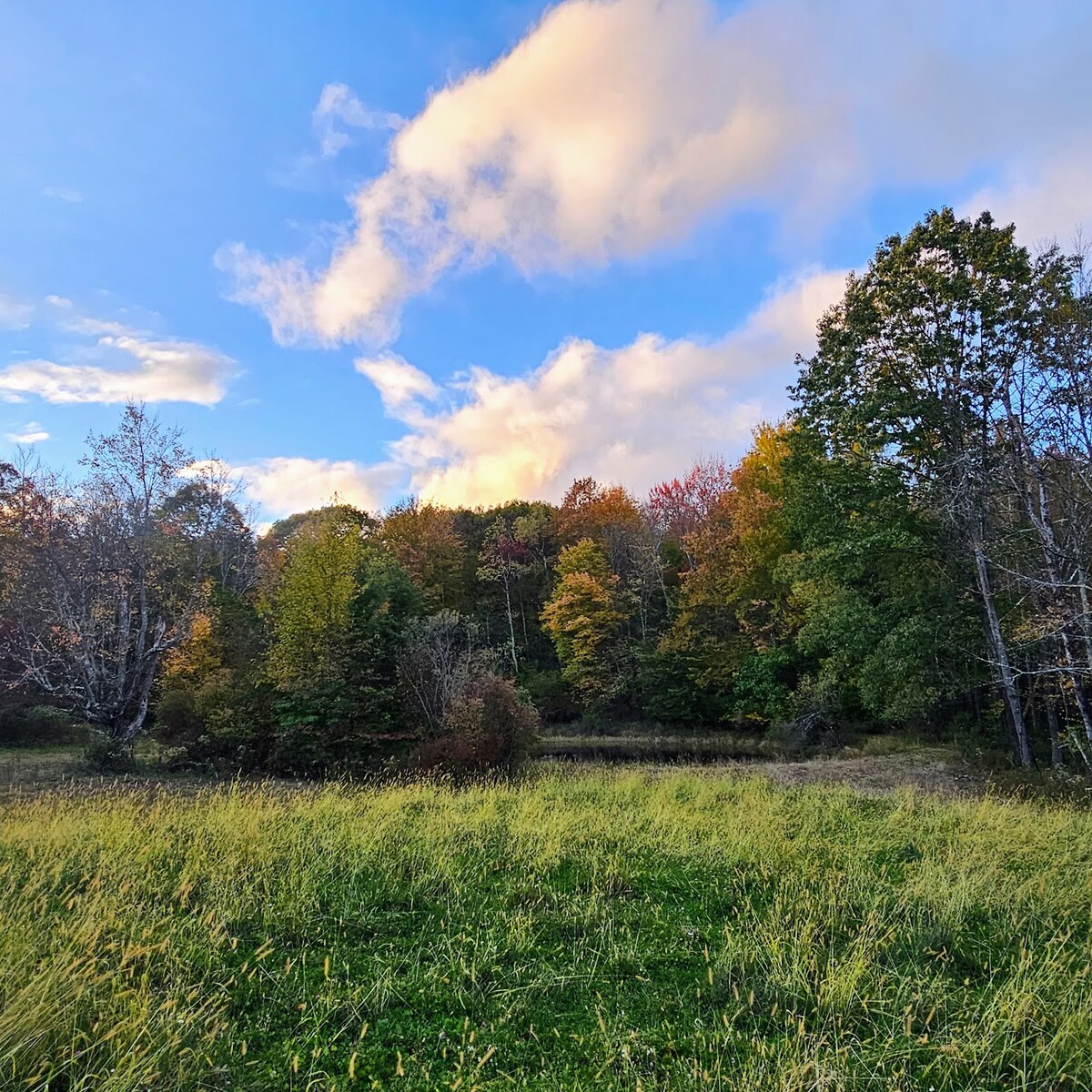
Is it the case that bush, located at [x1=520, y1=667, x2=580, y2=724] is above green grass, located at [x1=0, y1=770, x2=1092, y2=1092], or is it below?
below

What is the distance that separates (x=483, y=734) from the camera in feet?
46.8

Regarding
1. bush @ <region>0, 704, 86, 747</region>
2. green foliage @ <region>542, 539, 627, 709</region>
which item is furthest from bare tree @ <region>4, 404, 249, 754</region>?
green foliage @ <region>542, 539, 627, 709</region>

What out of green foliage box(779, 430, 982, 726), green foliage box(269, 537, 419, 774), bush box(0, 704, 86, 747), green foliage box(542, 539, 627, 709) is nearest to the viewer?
green foliage box(779, 430, 982, 726)

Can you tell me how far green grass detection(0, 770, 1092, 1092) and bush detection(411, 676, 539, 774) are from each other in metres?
7.33

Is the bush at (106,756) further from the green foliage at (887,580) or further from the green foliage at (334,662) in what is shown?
the green foliage at (887,580)

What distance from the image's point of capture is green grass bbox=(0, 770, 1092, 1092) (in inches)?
105

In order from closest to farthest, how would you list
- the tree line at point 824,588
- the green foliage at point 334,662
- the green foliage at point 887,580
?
the tree line at point 824,588 < the green foliage at point 887,580 < the green foliage at point 334,662

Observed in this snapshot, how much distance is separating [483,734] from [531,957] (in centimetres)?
1076

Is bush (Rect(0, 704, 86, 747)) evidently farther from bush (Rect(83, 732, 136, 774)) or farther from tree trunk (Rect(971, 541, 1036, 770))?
tree trunk (Rect(971, 541, 1036, 770))

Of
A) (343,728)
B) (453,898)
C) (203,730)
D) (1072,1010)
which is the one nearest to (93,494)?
(203,730)

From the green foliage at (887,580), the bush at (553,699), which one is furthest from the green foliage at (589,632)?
the green foliage at (887,580)

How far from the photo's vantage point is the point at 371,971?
3.49m

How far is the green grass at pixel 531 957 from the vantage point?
105 inches

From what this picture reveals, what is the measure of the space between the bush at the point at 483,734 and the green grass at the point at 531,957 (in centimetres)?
733
